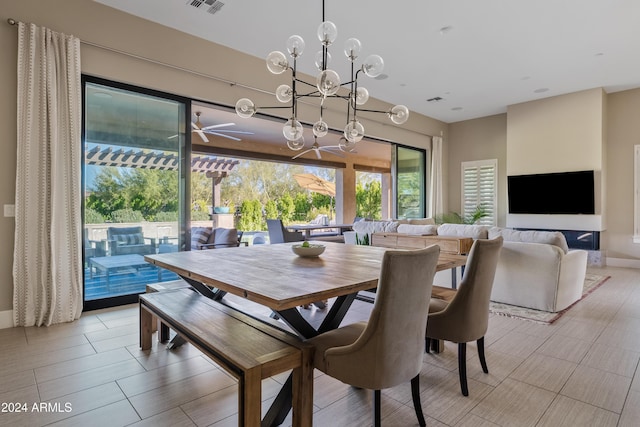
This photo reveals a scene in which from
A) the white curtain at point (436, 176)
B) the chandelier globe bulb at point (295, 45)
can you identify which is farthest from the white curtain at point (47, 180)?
the white curtain at point (436, 176)

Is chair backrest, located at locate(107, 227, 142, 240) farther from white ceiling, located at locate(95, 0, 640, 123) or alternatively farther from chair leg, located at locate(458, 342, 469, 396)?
chair leg, located at locate(458, 342, 469, 396)

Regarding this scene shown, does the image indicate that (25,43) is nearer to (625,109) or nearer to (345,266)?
(345,266)

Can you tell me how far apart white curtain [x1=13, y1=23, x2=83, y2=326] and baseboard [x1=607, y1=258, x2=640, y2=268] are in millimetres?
8766

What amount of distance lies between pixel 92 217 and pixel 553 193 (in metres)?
7.80

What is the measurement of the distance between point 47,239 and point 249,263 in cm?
231

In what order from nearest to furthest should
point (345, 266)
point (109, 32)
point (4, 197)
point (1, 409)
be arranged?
point (1, 409)
point (345, 266)
point (4, 197)
point (109, 32)

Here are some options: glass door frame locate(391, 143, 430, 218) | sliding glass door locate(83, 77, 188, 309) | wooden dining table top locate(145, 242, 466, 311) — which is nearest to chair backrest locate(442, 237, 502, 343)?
wooden dining table top locate(145, 242, 466, 311)

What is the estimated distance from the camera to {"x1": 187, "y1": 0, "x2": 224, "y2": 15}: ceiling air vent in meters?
3.64

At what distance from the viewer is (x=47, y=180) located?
3338mm

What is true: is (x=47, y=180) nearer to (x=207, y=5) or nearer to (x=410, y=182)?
(x=207, y=5)

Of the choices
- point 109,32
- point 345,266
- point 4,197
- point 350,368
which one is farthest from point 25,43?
point 350,368

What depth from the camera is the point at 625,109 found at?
6586 millimetres

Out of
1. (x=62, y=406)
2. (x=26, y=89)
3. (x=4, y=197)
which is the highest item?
Answer: (x=26, y=89)

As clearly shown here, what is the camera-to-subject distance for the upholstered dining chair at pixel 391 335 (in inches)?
60.2
